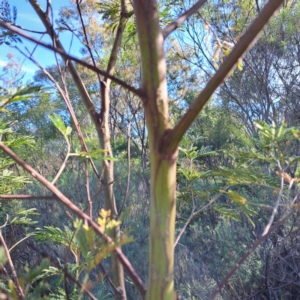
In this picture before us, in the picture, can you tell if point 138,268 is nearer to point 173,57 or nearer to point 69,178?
point 69,178

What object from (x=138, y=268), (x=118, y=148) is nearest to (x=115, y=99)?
(x=118, y=148)

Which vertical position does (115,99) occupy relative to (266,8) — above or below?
above

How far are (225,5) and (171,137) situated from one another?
6363 mm

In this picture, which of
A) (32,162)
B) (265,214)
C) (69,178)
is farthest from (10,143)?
(32,162)

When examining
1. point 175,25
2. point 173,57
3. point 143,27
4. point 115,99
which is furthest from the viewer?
point 173,57

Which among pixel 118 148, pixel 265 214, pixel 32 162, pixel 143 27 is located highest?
pixel 118 148

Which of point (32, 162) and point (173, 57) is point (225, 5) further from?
point (32, 162)

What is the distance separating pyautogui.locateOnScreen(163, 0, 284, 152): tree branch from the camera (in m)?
0.47

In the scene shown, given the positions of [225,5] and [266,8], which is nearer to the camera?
[266,8]

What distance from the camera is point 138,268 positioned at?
358 cm

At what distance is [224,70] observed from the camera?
1.66 ft

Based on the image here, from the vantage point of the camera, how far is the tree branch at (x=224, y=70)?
0.47 meters

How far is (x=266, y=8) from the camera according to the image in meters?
0.47

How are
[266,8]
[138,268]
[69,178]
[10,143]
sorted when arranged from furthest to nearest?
[69,178], [138,268], [10,143], [266,8]
